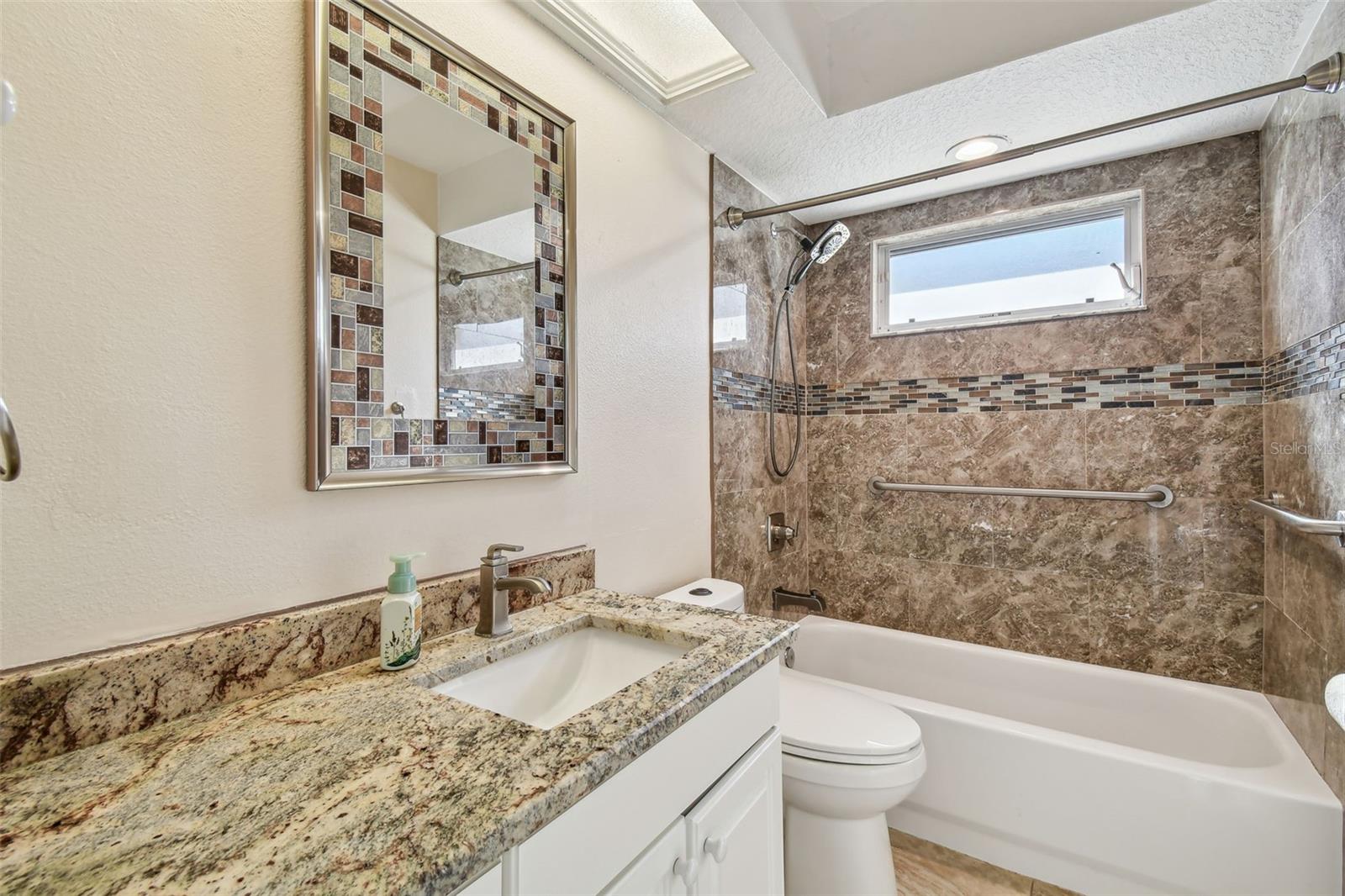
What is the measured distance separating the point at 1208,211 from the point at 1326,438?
0.98 m

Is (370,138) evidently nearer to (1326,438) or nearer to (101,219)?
(101,219)

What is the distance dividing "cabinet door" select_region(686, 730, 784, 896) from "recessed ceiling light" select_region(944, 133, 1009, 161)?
6.35 feet

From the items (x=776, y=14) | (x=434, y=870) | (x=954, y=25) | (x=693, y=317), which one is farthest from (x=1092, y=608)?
(x=434, y=870)

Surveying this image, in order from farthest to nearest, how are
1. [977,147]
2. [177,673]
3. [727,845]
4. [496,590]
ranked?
[977,147]
[496,590]
[727,845]
[177,673]

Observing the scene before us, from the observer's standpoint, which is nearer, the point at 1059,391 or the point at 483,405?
the point at 483,405

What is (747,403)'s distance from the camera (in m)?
2.23

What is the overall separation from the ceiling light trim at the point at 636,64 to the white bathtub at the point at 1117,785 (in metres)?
1.88

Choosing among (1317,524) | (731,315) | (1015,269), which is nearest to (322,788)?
(731,315)

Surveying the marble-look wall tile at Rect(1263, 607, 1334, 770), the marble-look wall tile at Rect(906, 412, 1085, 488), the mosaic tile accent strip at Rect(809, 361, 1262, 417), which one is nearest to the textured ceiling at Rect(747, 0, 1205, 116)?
the mosaic tile accent strip at Rect(809, 361, 1262, 417)

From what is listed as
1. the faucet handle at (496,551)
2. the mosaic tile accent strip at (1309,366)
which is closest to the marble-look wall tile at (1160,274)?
the mosaic tile accent strip at (1309,366)

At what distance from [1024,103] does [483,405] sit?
177cm

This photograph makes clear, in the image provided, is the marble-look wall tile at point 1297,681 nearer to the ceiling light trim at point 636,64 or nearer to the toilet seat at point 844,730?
the toilet seat at point 844,730

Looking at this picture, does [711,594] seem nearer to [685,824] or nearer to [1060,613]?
[685,824]

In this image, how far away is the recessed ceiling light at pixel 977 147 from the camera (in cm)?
190
